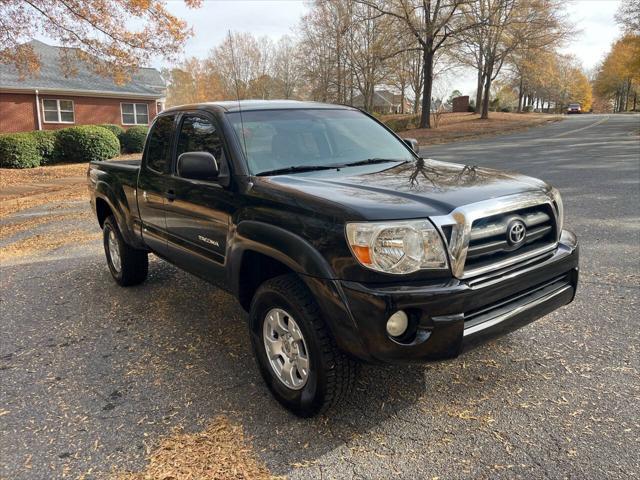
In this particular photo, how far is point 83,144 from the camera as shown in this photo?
62.6 feet

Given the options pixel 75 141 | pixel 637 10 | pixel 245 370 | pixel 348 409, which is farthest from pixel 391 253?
pixel 637 10

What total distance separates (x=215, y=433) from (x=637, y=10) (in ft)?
130

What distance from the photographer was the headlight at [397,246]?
2.47 metres

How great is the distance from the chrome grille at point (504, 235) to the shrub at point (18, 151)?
1869cm

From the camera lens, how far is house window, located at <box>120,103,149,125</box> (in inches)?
1172

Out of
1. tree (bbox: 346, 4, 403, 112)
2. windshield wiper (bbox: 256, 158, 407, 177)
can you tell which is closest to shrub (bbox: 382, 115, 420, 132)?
tree (bbox: 346, 4, 403, 112)

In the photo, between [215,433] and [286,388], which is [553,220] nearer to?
[286,388]

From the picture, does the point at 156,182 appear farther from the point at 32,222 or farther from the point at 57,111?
the point at 57,111

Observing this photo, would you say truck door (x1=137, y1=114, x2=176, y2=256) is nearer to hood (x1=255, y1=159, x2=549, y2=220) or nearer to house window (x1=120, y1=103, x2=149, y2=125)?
hood (x1=255, y1=159, x2=549, y2=220)

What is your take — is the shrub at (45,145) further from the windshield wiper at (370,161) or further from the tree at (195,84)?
the tree at (195,84)

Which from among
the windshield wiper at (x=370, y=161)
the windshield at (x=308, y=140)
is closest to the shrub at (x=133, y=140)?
the windshield at (x=308, y=140)

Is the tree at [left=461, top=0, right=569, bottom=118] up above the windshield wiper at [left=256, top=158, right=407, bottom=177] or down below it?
above

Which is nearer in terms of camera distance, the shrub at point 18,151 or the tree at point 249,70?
the shrub at point 18,151

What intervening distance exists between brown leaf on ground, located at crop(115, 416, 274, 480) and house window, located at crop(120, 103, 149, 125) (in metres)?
30.0
